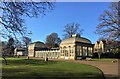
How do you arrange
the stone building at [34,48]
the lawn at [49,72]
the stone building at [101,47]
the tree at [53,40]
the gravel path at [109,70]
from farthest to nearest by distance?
the tree at [53,40], the stone building at [34,48], the stone building at [101,47], the gravel path at [109,70], the lawn at [49,72]

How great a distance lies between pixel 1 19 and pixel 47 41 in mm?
73796

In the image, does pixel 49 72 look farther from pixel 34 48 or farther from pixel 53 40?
pixel 53 40

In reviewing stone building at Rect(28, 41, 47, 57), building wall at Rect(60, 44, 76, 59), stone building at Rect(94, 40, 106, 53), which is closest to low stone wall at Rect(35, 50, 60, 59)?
stone building at Rect(28, 41, 47, 57)

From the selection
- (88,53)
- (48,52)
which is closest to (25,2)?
(88,53)

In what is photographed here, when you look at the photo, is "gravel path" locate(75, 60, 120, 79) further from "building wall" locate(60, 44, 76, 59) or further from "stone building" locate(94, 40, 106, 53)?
"stone building" locate(94, 40, 106, 53)

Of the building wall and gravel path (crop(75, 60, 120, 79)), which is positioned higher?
the building wall

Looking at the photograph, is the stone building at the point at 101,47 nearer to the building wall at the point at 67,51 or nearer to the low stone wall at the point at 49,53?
the low stone wall at the point at 49,53

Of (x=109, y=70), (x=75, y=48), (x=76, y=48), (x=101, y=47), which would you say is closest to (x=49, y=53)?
(x=76, y=48)

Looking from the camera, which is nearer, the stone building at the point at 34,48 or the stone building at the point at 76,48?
the stone building at the point at 76,48

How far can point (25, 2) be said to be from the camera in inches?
377

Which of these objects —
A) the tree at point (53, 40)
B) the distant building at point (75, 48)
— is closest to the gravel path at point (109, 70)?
the distant building at point (75, 48)

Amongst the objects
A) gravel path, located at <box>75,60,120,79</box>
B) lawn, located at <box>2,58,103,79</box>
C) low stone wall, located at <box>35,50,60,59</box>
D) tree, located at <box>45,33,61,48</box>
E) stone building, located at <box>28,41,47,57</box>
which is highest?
tree, located at <box>45,33,61,48</box>

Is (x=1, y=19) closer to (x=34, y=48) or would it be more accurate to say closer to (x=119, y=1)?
(x=119, y=1)

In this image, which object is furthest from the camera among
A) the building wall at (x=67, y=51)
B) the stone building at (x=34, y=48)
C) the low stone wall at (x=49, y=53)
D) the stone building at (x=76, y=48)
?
the stone building at (x=34, y=48)
